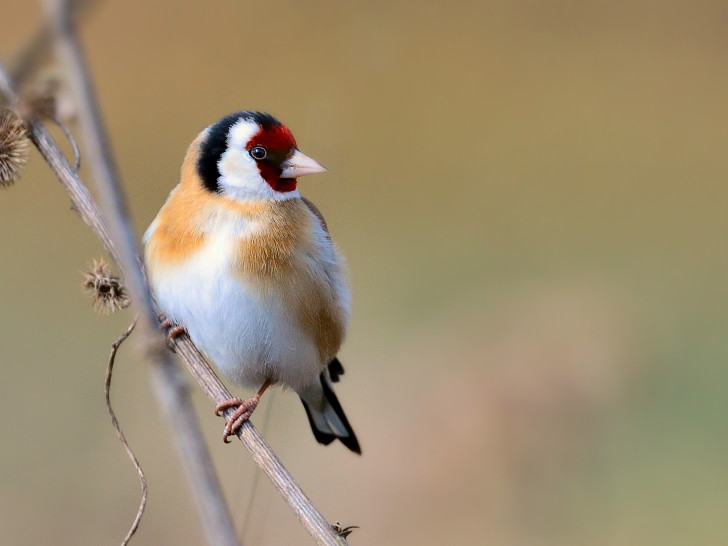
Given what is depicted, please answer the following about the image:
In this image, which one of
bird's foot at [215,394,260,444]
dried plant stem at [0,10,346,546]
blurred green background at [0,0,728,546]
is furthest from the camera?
blurred green background at [0,0,728,546]

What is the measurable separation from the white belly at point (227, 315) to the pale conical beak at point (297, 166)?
270mm

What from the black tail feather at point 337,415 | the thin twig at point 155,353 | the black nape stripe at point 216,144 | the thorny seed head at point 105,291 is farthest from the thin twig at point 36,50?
the black tail feather at point 337,415

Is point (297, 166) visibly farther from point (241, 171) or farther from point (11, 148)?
point (11, 148)

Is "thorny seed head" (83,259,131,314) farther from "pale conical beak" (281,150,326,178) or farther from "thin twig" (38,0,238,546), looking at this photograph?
"thin twig" (38,0,238,546)

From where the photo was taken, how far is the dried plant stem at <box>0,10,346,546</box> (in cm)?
192

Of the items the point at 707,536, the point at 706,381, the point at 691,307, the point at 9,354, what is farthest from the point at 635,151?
the point at 9,354

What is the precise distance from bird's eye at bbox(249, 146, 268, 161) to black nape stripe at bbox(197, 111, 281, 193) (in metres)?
0.07

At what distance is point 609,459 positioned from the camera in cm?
505

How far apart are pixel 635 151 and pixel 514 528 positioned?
16.1ft

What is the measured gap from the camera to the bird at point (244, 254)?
8.79 feet

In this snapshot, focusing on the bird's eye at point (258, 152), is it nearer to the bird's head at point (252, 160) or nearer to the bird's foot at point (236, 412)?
the bird's head at point (252, 160)

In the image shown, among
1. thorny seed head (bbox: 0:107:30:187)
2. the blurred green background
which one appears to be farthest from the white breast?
thorny seed head (bbox: 0:107:30:187)

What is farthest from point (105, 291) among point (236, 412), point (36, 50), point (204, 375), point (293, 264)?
point (36, 50)

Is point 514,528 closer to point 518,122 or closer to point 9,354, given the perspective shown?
point 9,354
